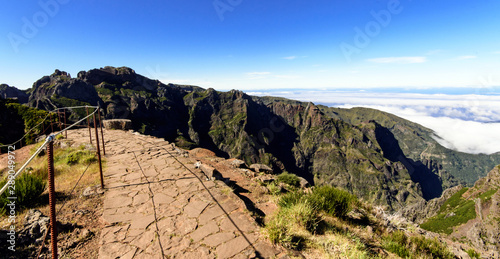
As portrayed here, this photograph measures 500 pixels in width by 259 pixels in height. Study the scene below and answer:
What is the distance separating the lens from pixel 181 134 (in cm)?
17875

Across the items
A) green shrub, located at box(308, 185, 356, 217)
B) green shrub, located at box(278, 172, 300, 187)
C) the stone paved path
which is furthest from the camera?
green shrub, located at box(278, 172, 300, 187)

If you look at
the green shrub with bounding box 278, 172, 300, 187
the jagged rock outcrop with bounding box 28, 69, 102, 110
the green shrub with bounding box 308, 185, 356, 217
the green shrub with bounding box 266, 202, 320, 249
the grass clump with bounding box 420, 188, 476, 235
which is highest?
the jagged rock outcrop with bounding box 28, 69, 102, 110

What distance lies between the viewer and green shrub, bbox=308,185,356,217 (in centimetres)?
661

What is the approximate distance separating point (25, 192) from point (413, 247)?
11.2m

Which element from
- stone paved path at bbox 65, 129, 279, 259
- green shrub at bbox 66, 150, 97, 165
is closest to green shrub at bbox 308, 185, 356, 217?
stone paved path at bbox 65, 129, 279, 259

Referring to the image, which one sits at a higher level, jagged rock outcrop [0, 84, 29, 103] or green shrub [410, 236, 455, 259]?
jagged rock outcrop [0, 84, 29, 103]

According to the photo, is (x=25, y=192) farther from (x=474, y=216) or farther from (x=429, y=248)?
(x=474, y=216)

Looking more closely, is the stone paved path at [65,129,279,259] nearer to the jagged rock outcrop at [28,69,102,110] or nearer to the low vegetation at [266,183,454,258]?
the low vegetation at [266,183,454,258]

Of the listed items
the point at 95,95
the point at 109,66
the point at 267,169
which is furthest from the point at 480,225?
the point at 109,66

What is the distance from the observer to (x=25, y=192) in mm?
5512

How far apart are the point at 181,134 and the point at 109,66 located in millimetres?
89359

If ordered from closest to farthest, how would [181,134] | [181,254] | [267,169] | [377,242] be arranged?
[181,254] → [377,242] → [267,169] → [181,134]

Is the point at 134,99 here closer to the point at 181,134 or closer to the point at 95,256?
the point at 181,134

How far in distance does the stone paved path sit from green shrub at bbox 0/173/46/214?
1643mm
